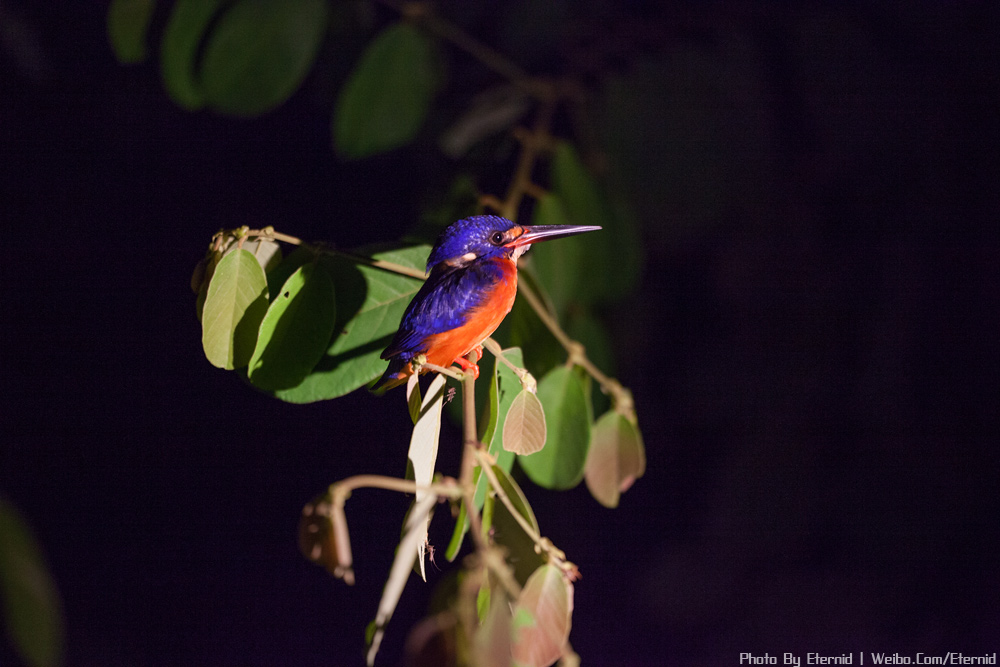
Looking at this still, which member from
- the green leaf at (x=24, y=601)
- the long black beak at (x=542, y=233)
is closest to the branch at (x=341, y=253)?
the long black beak at (x=542, y=233)

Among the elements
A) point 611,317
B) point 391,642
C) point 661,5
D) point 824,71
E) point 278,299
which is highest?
point 661,5

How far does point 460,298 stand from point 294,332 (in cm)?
16

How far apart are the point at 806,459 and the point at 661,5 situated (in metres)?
1.24

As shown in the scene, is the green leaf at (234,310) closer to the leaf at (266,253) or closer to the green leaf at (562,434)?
the leaf at (266,253)

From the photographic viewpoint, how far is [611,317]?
1.57 metres

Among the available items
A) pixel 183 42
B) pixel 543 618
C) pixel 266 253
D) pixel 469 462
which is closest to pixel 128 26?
pixel 183 42

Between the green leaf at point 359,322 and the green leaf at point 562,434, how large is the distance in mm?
195

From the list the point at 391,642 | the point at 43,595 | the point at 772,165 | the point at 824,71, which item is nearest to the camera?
the point at 43,595

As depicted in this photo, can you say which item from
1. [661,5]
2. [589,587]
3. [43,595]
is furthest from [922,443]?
[43,595]

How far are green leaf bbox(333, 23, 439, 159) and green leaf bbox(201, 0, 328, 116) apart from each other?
10 cm

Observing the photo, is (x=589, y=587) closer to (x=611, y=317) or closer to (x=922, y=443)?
(x=611, y=317)

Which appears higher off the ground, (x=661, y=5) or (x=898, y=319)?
(x=661, y=5)

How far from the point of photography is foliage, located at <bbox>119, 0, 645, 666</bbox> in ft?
1.48

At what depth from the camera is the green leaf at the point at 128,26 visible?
89 centimetres
